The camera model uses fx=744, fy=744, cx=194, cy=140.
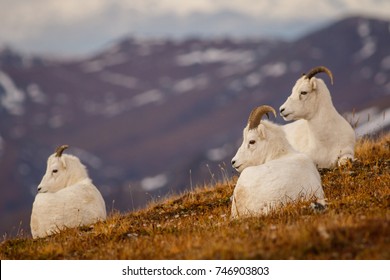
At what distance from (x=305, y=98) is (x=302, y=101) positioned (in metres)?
0.12

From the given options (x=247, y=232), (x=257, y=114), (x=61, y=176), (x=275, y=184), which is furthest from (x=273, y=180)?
(x=61, y=176)

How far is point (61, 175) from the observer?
17.5 metres

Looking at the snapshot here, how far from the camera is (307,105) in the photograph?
18234 millimetres

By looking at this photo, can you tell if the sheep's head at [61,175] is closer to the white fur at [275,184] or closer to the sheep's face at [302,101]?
the sheep's face at [302,101]

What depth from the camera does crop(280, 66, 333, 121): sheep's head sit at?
18156mm

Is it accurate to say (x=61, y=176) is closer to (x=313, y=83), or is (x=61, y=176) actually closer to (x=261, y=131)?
(x=261, y=131)

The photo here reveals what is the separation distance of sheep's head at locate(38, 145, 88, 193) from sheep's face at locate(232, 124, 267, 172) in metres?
4.57

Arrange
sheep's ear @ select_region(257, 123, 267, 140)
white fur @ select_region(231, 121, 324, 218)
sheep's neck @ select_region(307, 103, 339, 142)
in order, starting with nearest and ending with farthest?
white fur @ select_region(231, 121, 324, 218) < sheep's ear @ select_region(257, 123, 267, 140) < sheep's neck @ select_region(307, 103, 339, 142)

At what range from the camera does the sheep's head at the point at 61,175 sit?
17.4 metres

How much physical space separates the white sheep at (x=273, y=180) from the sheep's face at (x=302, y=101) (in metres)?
4.02

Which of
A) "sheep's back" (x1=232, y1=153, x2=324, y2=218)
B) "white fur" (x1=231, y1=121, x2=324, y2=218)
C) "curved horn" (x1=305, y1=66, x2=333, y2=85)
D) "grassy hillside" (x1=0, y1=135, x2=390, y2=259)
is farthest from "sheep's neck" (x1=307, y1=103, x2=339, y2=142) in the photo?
"sheep's back" (x1=232, y1=153, x2=324, y2=218)

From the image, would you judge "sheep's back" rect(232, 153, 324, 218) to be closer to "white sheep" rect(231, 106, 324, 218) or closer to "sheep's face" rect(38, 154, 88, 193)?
"white sheep" rect(231, 106, 324, 218)
